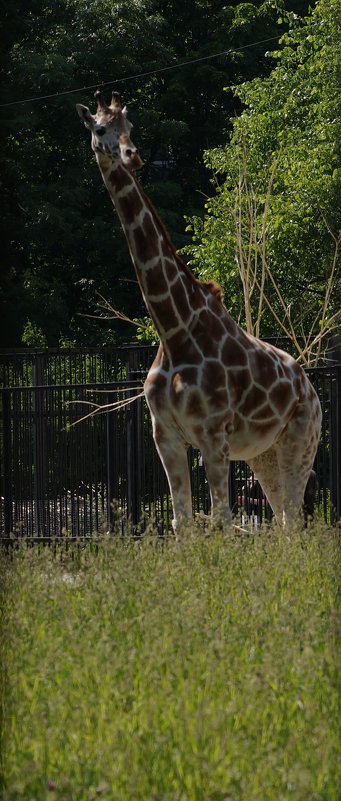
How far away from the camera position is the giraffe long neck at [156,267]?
7.94 meters

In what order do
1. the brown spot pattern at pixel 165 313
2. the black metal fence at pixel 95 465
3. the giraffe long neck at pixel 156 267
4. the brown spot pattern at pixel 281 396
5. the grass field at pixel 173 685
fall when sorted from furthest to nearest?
the black metal fence at pixel 95 465 → the brown spot pattern at pixel 281 396 → the brown spot pattern at pixel 165 313 → the giraffe long neck at pixel 156 267 → the grass field at pixel 173 685

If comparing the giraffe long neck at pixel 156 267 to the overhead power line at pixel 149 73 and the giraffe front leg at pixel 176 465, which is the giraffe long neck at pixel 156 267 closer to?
the giraffe front leg at pixel 176 465

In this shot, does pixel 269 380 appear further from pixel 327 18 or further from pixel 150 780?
pixel 327 18

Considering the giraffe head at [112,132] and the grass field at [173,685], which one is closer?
the grass field at [173,685]

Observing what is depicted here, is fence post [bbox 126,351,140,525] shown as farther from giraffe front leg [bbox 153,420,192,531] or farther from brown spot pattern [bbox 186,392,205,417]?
brown spot pattern [bbox 186,392,205,417]

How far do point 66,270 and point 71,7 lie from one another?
5.66 meters

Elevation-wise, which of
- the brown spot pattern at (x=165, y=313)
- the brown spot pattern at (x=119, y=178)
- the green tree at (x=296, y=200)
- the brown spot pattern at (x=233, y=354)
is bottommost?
the brown spot pattern at (x=233, y=354)

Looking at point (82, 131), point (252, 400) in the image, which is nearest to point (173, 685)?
point (252, 400)

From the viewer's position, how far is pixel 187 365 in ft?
26.1

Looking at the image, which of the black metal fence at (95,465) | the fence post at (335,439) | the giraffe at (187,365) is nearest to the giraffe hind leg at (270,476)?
the giraffe at (187,365)

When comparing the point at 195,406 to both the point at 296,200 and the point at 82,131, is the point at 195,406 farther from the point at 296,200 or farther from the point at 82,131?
the point at 82,131

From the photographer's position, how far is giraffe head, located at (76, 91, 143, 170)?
7.65 meters

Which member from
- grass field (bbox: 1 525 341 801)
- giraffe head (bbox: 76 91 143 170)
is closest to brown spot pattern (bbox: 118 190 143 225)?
giraffe head (bbox: 76 91 143 170)

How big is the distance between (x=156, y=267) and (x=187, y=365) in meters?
0.63
